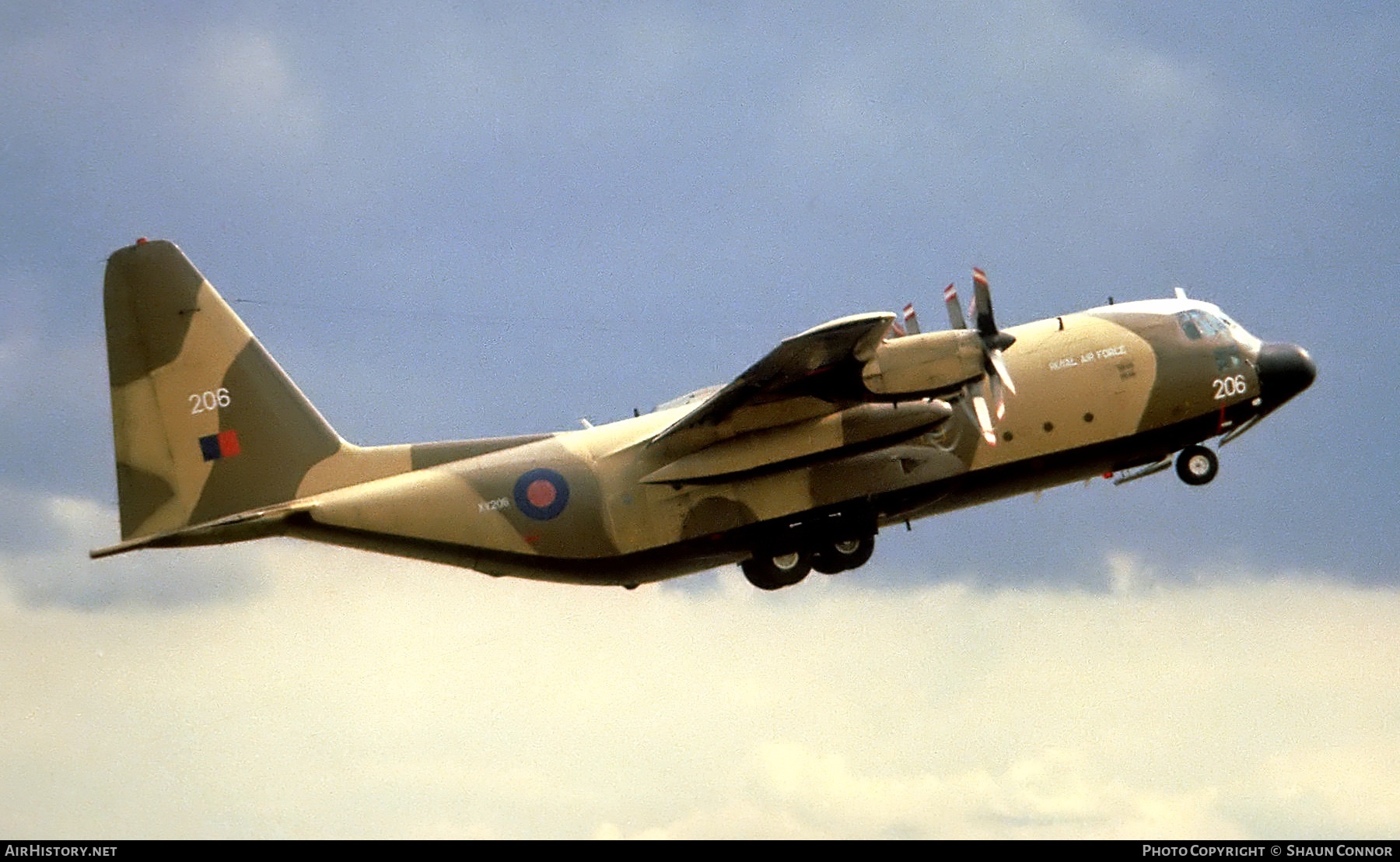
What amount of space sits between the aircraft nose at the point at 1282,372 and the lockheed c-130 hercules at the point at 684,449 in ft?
0.21

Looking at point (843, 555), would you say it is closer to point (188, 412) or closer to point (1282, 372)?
point (1282, 372)

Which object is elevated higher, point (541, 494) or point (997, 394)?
point (997, 394)

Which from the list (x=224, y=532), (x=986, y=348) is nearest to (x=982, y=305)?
(x=986, y=348)

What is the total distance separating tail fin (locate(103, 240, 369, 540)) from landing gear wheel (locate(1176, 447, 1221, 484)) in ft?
47.4

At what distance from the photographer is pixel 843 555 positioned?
1313 inches

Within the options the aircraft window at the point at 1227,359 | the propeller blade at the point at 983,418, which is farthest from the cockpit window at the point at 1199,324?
the propeller blade at the point at 983,418

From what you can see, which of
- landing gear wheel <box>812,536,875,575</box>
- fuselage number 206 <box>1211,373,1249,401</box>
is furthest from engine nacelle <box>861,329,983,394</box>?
fuselage number 206 <box>1211,373,1249,401</box>

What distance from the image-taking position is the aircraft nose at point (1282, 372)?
1350 inches

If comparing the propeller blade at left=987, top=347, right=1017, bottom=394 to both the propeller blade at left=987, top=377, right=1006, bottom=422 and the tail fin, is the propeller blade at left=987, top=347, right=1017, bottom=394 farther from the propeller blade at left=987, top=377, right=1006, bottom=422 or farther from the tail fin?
the tail fin

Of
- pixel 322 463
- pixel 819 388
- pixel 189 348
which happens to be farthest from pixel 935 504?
pixel 189 348

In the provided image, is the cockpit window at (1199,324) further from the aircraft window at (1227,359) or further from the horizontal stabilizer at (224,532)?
the horizontal stabilizer at (224,532)

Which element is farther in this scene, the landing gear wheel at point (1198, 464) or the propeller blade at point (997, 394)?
the landing gear wheel at point (1198, 464)

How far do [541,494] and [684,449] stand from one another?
2.57m
